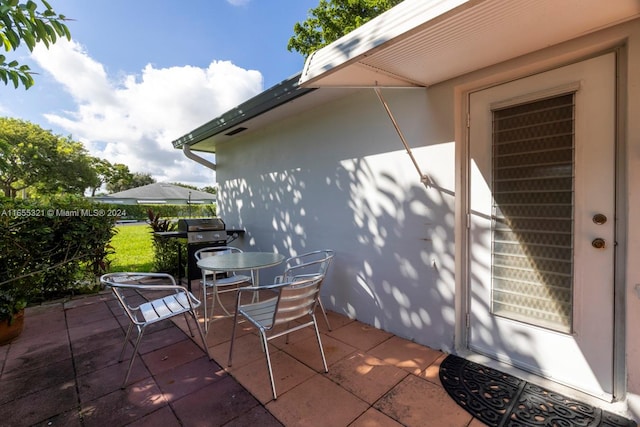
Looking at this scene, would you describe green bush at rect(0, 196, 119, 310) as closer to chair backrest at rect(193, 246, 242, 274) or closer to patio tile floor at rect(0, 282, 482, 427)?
patio tile floor at rect(0, 282, 482, 427)

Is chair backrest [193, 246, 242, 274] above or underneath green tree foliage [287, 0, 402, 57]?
underneath

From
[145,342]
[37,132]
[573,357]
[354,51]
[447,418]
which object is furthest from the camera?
[37,132]

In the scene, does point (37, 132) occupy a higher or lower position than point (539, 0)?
higher

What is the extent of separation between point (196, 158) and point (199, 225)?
6.51 ft

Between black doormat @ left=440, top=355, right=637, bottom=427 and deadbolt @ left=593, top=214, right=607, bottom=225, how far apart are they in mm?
1195

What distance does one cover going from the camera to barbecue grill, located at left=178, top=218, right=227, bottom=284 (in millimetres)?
4402

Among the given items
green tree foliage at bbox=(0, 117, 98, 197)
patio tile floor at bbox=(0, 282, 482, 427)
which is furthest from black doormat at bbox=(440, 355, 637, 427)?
green tree foliage at bbox=(0, 117, 98, 197)

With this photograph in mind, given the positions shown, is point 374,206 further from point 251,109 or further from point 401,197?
point 251,109

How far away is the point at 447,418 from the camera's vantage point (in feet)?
5.45

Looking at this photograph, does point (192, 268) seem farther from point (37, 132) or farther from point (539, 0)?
point (37, 132)

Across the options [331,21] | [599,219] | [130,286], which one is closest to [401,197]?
[599,219]

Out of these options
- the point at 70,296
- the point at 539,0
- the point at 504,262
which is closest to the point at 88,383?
the point at 70,296

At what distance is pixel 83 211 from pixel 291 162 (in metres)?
3.25

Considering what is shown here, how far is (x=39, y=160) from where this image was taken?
1331 centimetres
